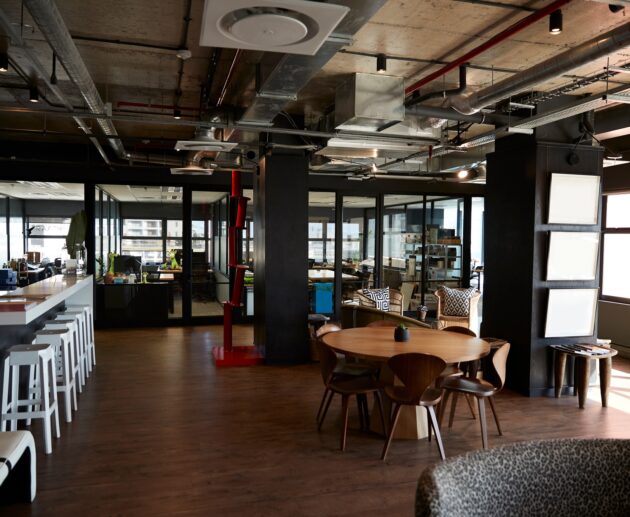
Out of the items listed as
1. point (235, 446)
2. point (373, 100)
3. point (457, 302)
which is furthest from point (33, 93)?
point (457, 302)

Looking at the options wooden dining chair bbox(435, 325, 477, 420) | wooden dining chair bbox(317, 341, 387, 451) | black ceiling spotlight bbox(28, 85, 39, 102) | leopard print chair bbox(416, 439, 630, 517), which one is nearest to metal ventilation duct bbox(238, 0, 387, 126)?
black ceiling spotlight bbox(28, 85, 39, 102)

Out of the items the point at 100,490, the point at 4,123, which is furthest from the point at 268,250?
the point at 4,123

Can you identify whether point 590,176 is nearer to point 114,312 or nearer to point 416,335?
point 416,335

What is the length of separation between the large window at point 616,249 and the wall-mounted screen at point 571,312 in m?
2.68

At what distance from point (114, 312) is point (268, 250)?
4.10 m

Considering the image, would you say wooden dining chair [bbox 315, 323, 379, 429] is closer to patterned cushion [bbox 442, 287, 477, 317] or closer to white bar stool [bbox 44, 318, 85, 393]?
white bar stool [bbox 44, 318, 85, 393]

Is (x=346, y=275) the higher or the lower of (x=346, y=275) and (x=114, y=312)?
the higher

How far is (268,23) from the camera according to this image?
2.60 meters

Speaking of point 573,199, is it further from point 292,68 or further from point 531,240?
point 292,68

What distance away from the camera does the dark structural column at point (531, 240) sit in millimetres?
5340

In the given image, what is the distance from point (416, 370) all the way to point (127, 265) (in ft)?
24.7

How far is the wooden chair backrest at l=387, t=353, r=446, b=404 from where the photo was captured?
353cm

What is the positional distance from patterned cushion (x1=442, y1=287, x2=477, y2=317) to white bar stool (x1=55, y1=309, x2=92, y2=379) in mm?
5262

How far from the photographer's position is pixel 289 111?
248 inches
